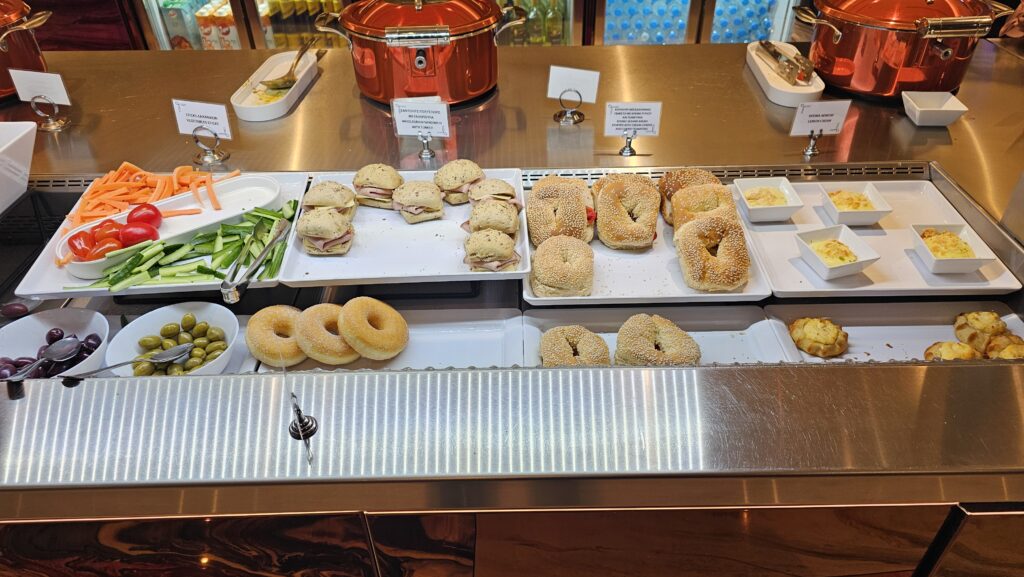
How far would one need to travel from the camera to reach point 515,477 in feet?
3.65

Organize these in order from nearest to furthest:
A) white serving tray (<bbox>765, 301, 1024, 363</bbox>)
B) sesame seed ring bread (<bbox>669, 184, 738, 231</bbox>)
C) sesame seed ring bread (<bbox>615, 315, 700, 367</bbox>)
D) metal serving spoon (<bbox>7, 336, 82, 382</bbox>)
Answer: metal serving spoon (<bbox>7, 336, 82, 382</bbox>) < sesame seed ring bread (<bbox>615, 315, 700, 367</bbox>) < white serving tray (<bbox>765, 301, 1024, 363</bbox>) < sesame seed ring bread (<bbox>669, 184, 738, 231</bbox>)

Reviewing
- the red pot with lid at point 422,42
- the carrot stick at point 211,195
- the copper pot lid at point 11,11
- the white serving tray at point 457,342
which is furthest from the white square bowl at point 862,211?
the copper pot lid at point 11,11

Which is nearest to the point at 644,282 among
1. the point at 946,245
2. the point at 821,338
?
the point at 821,338

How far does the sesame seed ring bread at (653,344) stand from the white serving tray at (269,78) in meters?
1.59

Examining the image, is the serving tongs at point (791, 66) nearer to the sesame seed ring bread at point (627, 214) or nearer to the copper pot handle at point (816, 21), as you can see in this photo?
the copper pot handle at point (816, 21)

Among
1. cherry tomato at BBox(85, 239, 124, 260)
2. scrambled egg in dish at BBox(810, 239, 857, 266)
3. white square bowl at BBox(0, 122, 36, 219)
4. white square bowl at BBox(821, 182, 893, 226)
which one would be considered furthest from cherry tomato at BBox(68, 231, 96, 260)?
white square bowl at BBox(821, 182, 893, 226)

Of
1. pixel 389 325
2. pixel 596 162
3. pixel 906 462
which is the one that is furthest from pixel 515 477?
pixel 596 162

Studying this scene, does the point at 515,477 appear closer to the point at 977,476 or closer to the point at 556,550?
the point at 556,550

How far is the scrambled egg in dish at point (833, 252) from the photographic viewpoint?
1621mm

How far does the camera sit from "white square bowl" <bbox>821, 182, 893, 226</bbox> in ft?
5.89

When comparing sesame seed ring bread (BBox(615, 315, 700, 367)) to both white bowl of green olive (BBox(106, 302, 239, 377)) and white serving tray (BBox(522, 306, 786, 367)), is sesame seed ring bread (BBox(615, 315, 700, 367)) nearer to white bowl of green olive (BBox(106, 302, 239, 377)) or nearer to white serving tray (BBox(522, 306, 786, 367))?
white serving tray (BBox(522, 306, 786, 367))

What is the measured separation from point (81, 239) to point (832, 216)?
202 centimetres

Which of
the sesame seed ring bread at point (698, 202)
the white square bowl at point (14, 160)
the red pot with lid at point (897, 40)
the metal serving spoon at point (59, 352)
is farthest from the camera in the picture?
the red pot with lid at point (897, 40)

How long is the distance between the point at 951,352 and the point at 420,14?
1.84 meters
